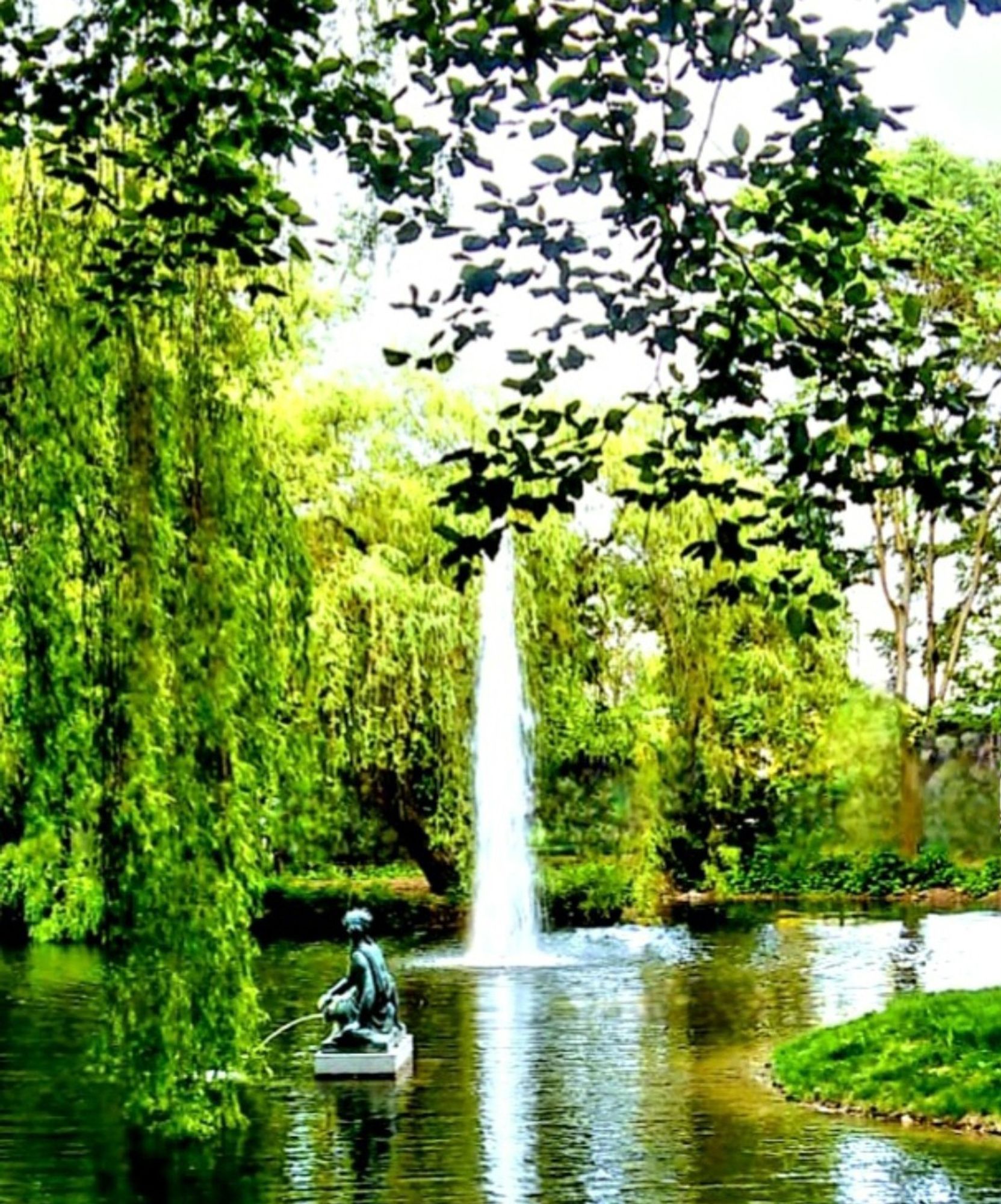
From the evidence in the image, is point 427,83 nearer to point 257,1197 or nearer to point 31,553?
point 31,553

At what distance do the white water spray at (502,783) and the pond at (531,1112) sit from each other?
433 cm

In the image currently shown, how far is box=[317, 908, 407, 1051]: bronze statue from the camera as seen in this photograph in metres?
11.8

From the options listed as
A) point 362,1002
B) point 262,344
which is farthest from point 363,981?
point 262,344

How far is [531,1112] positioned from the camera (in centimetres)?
1037

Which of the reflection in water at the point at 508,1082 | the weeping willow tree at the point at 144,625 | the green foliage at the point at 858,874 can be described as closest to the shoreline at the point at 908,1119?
the reflection in water at the point at 508,1082

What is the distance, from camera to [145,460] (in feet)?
21.6

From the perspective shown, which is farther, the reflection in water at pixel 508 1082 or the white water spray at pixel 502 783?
the white water spray at pixel 502 783

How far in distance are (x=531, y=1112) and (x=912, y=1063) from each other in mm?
2152

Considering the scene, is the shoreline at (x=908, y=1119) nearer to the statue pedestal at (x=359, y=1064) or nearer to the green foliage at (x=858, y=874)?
the statue pedestal at (x=359, y=1064)

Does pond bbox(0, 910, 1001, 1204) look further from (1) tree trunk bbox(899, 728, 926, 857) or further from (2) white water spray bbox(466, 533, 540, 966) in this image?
(1) tree trunk bbox(899, 728, 926, 857)

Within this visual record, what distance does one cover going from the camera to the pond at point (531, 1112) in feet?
27.9

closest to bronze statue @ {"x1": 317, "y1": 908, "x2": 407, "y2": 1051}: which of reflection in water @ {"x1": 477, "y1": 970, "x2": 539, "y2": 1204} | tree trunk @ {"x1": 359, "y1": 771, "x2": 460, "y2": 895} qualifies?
reflection in water @ {"x1": 477, "y1": 970, "x2": 539, "y2": 1204}

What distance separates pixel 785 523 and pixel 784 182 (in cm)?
94

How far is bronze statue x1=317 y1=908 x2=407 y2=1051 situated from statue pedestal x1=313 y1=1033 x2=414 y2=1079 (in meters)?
0.07
